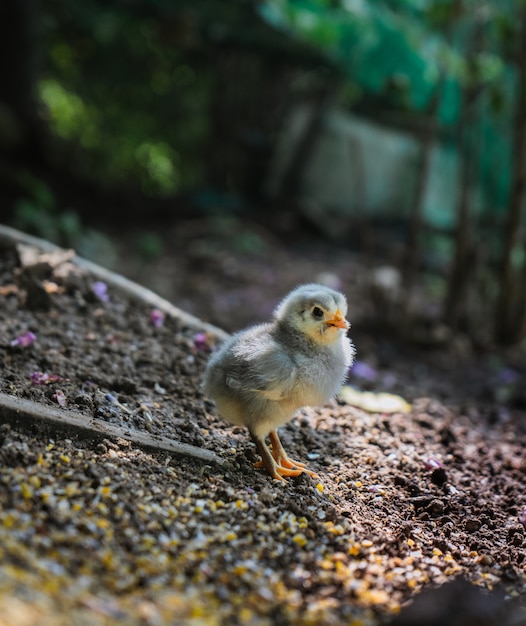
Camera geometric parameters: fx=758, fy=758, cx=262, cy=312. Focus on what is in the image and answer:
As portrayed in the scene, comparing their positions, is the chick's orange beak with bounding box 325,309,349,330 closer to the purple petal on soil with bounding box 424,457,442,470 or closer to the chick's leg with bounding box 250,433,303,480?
the chick's leg with bounding box 250,433,303,480

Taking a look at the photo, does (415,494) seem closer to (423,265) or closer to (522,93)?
(522,93)

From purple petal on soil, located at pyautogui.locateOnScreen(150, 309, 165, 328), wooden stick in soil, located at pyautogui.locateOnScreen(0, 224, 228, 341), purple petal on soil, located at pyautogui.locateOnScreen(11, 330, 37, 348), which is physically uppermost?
wooden stick in soil, located at pyautogui.locateOnScreen(0, 224, 228, 341)

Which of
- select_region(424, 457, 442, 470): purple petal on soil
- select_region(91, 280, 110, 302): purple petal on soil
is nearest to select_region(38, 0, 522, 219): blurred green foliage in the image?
select_region(91, 280, 110, 302): purple petal on soil

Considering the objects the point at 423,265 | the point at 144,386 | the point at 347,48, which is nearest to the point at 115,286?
the point at 144,386

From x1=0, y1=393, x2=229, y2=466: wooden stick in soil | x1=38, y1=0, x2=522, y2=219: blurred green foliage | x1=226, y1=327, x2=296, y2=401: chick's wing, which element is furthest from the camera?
x1=38, y1=0, x2=522, y2=219: blurred green foliage

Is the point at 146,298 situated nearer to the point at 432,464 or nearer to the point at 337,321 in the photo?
the point at 337,321

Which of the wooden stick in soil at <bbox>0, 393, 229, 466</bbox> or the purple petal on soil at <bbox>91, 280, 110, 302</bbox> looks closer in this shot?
the wooden stick in soil at <bbox>0, 393, 229, 466</bbox>
